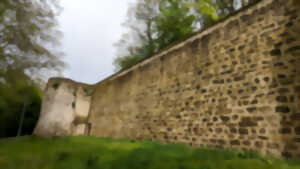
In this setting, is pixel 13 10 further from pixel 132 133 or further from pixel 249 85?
pixel 249 85

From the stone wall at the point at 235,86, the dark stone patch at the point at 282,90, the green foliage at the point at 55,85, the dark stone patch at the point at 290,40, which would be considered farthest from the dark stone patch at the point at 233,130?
the green foliage at the point at 55,85

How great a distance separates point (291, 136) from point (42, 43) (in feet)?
29.0

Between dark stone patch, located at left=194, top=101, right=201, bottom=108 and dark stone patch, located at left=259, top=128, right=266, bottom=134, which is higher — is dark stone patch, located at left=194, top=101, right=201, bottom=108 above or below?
above

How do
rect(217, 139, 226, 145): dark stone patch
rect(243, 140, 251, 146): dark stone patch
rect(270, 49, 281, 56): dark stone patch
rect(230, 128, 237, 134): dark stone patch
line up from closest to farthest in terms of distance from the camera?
rect(270, 49, 281, 56): dark stone patch, rect(243, 140, 251, 146): dark stone patch, rect(230, 128, 237, 134): dark stone patch, rect(217, 139, 226, 145): dark stone patch

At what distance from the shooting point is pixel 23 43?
5.86 metres

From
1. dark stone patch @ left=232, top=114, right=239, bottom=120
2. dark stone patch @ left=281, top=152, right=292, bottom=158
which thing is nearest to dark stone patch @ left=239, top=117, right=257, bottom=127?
dark stone patch @ left=232, top=114, right=239, bottom=120

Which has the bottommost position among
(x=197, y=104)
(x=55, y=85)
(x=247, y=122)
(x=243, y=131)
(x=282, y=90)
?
(x=243, y=131)

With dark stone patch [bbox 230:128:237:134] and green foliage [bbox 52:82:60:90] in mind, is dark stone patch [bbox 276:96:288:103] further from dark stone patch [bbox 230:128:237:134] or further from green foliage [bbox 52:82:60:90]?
green foliage [bbox 52:82:60:90]

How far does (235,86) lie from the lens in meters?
4.41

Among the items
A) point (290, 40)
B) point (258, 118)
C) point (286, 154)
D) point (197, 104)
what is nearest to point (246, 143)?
point (258, 118)

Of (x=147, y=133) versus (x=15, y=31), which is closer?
(x=15, y=31)

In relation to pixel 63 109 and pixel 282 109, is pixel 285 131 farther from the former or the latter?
pixel 63 109

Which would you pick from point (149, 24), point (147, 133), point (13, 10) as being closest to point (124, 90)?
point (147, 133)

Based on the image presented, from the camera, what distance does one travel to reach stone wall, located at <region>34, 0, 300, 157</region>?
356 cm
